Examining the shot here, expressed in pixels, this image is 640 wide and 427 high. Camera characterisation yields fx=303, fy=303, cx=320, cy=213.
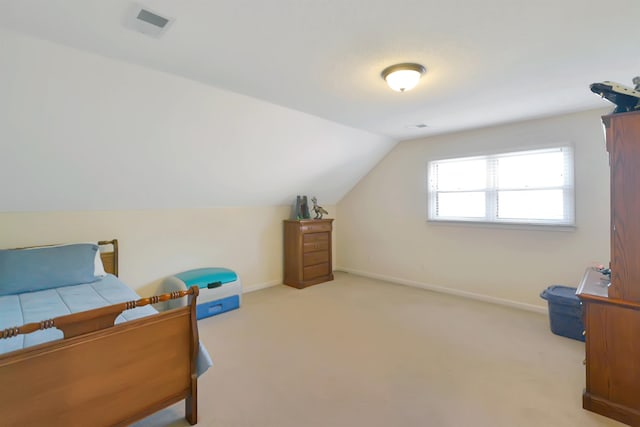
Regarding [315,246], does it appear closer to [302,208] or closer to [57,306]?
[302,208]

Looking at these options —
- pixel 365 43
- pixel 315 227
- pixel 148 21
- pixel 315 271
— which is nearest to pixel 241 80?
pixel 148 21

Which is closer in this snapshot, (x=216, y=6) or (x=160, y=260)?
(x=216, y=6)

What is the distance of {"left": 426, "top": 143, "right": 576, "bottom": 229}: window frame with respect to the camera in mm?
3309

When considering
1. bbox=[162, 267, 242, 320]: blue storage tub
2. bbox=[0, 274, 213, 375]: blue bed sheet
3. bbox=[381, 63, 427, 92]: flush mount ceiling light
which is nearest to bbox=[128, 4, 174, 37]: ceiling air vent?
bbox=[381, 63, 427, 92]: flush mount ceiling light

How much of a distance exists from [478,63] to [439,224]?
2.57 meters

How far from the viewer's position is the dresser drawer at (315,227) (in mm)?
4645

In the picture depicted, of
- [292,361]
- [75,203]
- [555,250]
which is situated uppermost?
[75,203]

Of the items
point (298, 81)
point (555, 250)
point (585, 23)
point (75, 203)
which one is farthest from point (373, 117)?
point (75, 203)

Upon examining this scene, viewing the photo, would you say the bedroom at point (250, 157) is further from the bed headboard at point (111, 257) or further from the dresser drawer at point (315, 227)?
the dresser drawer at point (315, 227)

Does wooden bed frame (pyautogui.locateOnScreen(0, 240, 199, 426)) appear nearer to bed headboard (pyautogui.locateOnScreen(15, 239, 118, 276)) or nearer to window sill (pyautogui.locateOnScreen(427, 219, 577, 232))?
bed headboard (pyautogui.locateOnScreen(15, 239, 118, 276))

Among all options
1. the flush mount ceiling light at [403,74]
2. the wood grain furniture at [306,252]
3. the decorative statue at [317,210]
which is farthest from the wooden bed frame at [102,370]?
the decorative statue at [317,210]

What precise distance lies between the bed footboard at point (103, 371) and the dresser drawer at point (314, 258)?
290 centimetres

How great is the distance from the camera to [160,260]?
3.67 m

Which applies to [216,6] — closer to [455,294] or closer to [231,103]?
[231,103]
